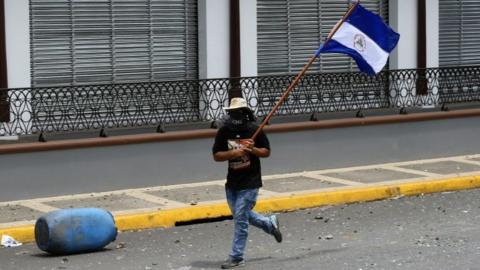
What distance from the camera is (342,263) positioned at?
935cm

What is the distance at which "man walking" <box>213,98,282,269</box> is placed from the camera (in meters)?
9.29

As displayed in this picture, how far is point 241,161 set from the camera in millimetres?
9320

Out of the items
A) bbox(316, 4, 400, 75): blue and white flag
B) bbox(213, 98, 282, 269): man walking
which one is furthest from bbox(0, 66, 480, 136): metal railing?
bbox(213, 98, 282, 269): man walking

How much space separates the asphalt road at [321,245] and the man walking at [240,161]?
36 cm

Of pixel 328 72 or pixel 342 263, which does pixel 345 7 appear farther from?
pixel 342 263

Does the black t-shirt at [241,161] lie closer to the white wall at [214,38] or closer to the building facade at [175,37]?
the building facade at [175,37]

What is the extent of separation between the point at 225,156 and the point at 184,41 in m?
6.69

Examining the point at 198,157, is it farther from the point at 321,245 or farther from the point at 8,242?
the point at 321,245

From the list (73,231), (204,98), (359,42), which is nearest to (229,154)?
→ (73,231)

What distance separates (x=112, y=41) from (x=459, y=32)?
23.9 ft

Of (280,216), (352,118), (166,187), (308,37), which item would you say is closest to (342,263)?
(280,216)

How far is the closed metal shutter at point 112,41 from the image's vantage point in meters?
14.4

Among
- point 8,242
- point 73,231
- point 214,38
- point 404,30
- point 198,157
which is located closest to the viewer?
point 73,231

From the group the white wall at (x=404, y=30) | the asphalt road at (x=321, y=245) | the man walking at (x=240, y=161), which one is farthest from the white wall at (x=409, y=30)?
the man walking at (x=240, y=161)
